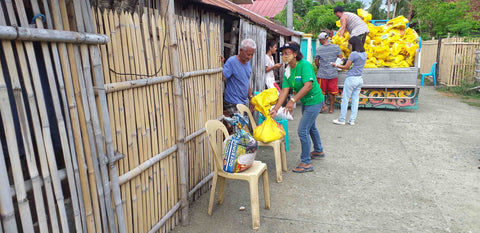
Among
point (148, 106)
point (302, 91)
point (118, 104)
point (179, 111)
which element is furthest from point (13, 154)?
point (302, 91)

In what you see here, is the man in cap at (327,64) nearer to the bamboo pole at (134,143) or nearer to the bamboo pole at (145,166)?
the bamboo pole at (145,166)

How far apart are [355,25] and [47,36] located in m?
7.74

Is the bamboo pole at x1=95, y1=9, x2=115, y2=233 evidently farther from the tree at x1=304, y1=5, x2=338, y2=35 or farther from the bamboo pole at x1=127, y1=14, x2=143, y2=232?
the tree at x1=304, y1=5, x2=338, y2=35

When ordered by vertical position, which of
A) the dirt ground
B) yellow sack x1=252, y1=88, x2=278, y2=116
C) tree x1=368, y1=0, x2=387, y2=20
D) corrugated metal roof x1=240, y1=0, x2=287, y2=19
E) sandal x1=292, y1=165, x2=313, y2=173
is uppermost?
tree x1=368, y1=0, x2=387, y2=20

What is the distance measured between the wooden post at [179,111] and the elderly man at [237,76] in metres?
1.57

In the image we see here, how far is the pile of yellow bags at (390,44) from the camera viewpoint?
337 inches

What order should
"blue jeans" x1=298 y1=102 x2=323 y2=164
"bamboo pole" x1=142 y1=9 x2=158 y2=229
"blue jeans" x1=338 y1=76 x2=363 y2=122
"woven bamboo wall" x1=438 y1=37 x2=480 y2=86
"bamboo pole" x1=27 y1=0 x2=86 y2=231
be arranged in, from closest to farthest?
1. "bamboo pole" x1=27 y1=0 x2=86 y2=231
2. "bamboo pole" x1=142 y1=9 x2=158 y2=229
3. "blue jeans" x1=298 y1=102 x2=323 y2=164
4. "blue jeans" x1=338 y1=76 x2=363 y2=122
5. "woven bamboo wall" x1=438 y1=37 x2=480 y2=86

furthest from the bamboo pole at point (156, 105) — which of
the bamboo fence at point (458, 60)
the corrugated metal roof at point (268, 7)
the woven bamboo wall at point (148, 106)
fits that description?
the corrugated metal roof at point (268, 7)

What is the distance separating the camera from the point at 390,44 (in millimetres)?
8727

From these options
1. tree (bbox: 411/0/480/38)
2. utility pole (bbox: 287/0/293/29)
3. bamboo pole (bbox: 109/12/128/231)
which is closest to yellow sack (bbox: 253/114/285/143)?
bamboo pole (bbox: 109/12/128/231)

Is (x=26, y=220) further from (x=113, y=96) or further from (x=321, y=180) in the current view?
(x=321, y=180)

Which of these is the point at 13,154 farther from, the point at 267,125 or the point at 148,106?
the point at 267,125

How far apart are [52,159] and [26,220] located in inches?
12.8

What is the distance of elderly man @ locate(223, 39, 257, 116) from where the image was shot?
4551 mm
